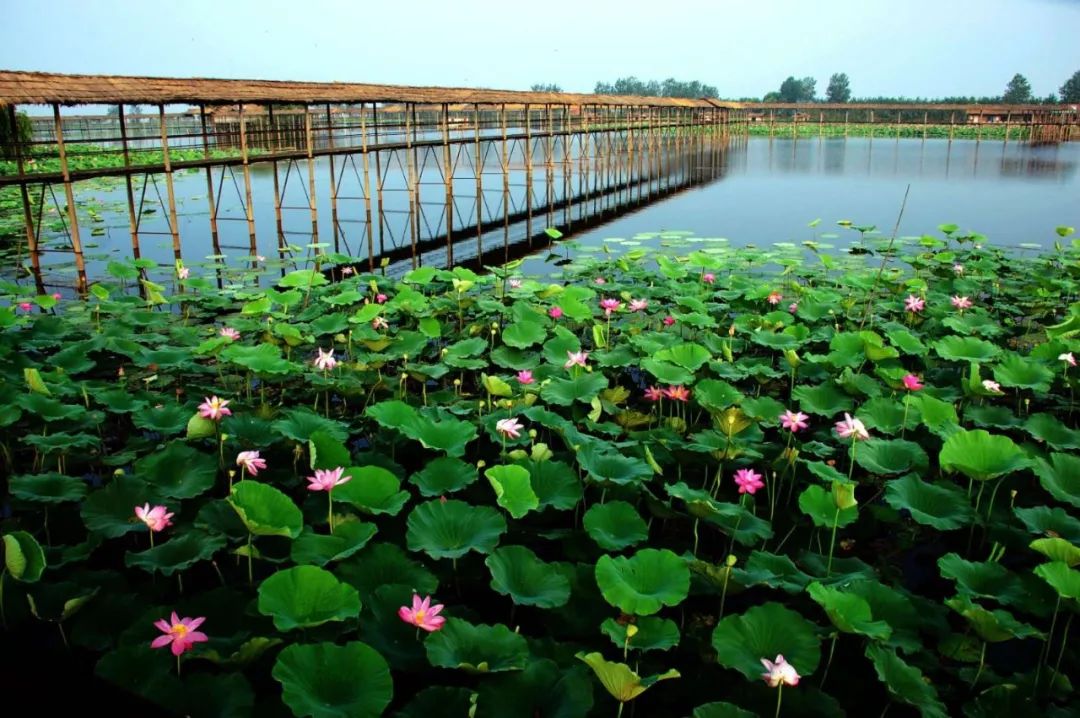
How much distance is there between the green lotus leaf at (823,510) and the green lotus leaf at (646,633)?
692 mm

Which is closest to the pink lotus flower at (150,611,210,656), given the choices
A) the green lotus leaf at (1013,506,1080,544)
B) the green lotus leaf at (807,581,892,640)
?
the green lotus leaf at (807,581,892,640)

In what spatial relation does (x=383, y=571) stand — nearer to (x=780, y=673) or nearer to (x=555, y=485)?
(x=555, y=485)

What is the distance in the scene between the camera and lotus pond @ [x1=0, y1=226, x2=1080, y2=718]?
169cm

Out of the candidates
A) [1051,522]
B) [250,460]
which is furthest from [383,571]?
[1051,522]

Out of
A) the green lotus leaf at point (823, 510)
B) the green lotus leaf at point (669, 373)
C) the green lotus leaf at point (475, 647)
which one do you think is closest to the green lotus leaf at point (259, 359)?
the green lotus leaf at point (669, 373)

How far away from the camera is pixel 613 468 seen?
96.1 inches

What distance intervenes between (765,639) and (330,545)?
42.0 inches

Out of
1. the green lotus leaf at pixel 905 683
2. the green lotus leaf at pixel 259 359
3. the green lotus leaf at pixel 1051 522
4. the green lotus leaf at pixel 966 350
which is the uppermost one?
the green lotus leaf at pixel 259 359

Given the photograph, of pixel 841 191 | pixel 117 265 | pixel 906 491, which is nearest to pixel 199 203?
pixel 117 265

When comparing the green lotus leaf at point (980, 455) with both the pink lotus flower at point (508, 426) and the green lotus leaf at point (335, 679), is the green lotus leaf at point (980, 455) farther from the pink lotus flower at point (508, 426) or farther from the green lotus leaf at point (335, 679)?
the green lotus leaf at point (335, 679)

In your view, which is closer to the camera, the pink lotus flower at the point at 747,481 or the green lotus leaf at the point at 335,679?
the green lotus leaf at the point at 335,679

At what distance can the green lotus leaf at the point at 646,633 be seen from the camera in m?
1.75

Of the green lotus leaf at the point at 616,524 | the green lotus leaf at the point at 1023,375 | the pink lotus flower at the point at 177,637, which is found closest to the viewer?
the pink lotus flower at the point at 177,637

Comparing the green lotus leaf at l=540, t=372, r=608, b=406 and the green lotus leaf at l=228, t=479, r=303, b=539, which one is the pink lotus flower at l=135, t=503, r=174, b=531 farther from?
the green lotus leaf at l=540, t=372, r=608, b=406
